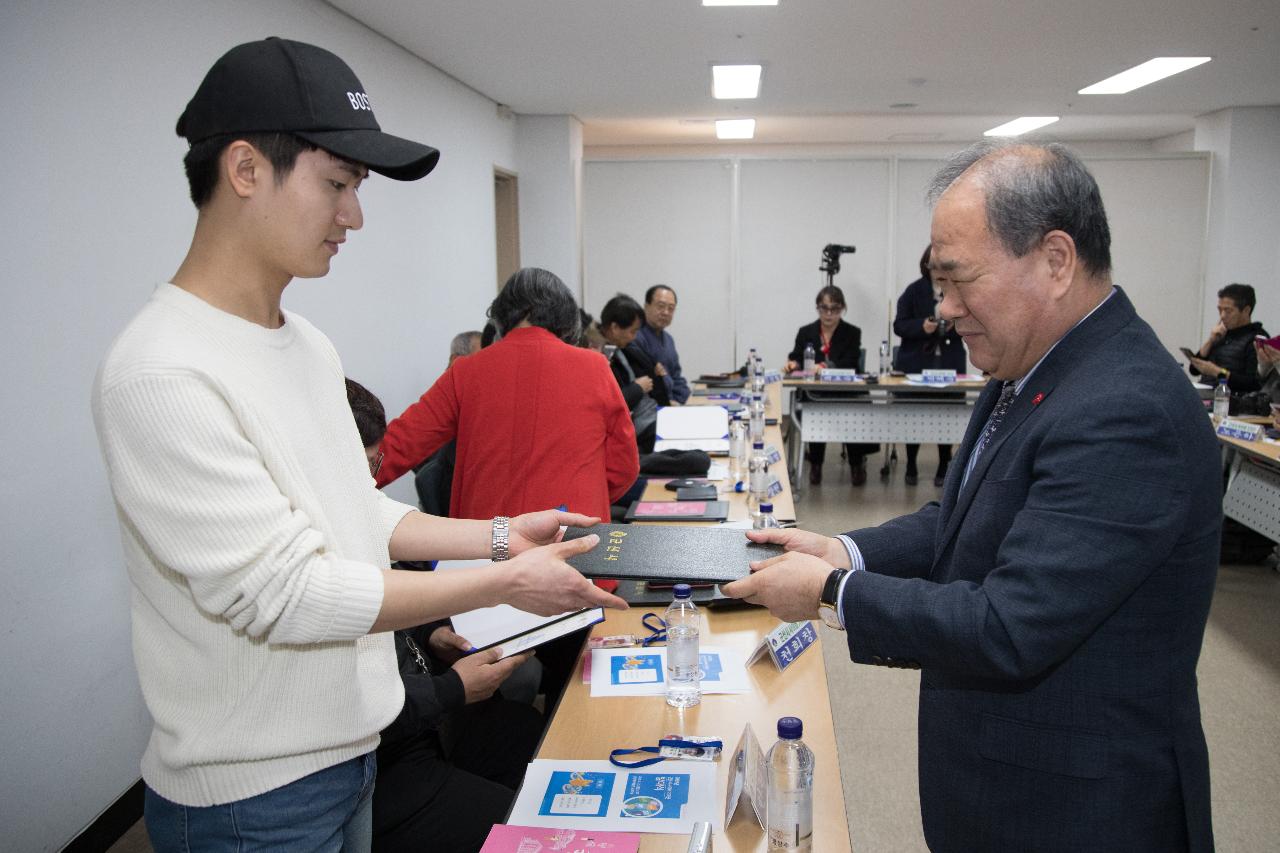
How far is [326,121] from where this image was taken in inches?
41.4

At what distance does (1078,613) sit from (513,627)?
129 cm

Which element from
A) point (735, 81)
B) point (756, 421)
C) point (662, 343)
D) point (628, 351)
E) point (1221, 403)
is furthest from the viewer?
point (735, 81)

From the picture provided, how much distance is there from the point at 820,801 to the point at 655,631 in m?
0.72

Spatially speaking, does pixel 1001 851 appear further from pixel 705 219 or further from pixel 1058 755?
pixel 705 219

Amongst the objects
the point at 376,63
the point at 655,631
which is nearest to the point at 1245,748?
the point at 655,631

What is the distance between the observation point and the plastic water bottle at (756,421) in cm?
465

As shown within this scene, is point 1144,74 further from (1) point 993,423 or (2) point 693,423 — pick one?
(1) point 993,423

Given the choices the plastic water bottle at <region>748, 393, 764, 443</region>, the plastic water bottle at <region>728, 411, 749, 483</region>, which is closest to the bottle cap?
the plastic water bottle at <region>728, 411, 749, 483</region>

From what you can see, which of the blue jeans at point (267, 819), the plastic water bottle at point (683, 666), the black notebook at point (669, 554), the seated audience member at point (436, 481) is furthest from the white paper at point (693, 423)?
the blue jeans at point (267, 819)

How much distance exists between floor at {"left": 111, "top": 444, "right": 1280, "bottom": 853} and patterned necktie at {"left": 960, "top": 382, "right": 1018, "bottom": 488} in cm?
164

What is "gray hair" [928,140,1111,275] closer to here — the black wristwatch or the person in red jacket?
the black wristwatch

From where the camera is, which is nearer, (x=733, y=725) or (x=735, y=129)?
(x=733, y=725)

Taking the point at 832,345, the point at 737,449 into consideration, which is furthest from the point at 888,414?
the point at 737,449

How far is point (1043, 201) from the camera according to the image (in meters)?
1.16
